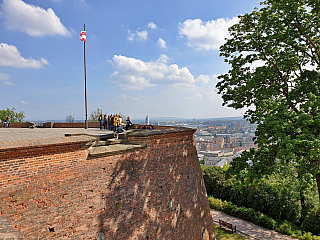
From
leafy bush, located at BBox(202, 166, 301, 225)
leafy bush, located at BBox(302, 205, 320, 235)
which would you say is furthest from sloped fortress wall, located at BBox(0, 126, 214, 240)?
leafy bush, located at BBox(302, 205, 320, 235)

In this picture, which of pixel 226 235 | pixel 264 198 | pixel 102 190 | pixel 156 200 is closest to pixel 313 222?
pixel 264 198

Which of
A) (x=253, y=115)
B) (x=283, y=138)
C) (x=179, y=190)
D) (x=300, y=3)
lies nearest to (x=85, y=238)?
(x=179, y=190)

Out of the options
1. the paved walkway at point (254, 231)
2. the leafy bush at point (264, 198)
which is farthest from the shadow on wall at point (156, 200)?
the leafy bush at point (264, 198)

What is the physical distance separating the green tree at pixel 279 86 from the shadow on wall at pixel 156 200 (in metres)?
2.84

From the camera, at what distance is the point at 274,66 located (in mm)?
11742

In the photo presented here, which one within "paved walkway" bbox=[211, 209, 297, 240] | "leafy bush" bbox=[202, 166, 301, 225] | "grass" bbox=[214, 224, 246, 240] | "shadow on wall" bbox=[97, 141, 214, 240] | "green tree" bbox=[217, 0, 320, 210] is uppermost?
"green tree" bbox=[217, 0, 320, 210]

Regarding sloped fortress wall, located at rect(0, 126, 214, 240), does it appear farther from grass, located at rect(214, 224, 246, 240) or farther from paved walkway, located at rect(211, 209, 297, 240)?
paved walkway, located at rect(211, 209, 297, 240)

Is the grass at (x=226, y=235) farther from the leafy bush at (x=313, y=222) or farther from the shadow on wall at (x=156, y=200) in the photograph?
the shadow on wall at (x=156, y=200)

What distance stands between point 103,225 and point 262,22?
1232cm

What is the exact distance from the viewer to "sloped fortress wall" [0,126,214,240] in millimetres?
5000

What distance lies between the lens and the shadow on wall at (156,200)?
21.7ft

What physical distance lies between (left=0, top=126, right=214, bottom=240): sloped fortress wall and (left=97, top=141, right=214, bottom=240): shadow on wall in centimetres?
3

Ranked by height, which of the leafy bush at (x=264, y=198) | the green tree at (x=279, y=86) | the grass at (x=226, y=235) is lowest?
the grass at (x=226, y=235)

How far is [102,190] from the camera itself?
636 cm
